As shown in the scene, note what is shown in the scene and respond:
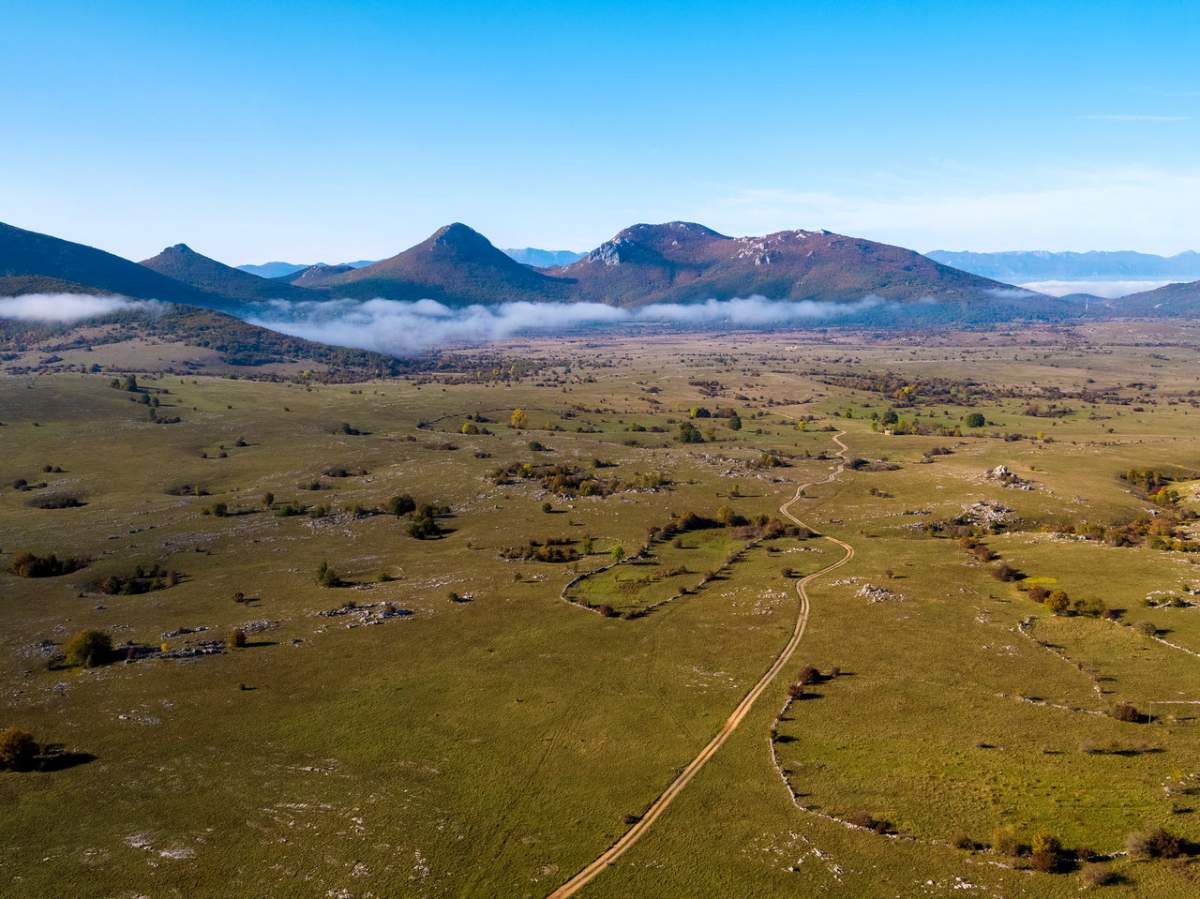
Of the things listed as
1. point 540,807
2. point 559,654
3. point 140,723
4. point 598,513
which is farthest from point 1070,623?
point 140,723

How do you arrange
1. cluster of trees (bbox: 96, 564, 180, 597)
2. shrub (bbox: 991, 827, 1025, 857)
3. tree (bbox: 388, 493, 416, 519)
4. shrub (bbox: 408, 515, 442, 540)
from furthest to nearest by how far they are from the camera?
tree (bbox: 388, 493, 416, 519) < shrub (bbox: 408, 515, 442, 540) < cluster of trees (bbox: 96, 564, 180, 597) < shrub (bbox: 991, 827, 1025, 857)

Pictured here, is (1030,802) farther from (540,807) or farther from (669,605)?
(669,605)

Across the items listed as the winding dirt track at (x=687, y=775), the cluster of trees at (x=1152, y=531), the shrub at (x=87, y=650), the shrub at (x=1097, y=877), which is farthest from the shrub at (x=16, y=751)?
the cluster of trees at (x=1152, y=531)

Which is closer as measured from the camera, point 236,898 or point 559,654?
point 236,898

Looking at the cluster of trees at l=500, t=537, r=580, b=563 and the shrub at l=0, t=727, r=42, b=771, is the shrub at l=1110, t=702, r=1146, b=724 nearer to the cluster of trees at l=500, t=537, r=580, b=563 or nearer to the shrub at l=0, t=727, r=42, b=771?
the cluster of trees at l=500, t=537, r=580, b=563

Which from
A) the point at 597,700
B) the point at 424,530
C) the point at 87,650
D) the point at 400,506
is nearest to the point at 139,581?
the point at 87,650

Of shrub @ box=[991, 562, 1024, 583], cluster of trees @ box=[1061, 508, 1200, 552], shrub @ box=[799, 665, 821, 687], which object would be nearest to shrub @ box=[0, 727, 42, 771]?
shrub @ box=[799, 665, 821, 687]
